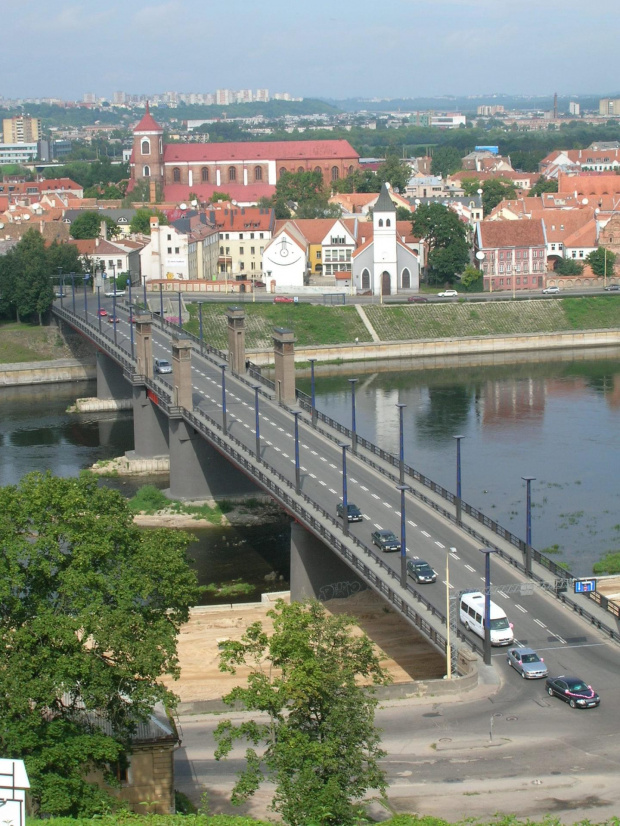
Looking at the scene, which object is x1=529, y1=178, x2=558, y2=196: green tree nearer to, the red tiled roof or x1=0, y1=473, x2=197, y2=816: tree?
the red tiled roof

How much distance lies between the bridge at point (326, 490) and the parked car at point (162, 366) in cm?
57

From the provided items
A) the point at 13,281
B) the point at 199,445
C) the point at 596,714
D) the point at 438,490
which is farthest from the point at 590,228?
the point at 596,714

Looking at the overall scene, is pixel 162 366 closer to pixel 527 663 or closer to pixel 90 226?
pixel 527 663

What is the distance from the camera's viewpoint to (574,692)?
2725 centimetres


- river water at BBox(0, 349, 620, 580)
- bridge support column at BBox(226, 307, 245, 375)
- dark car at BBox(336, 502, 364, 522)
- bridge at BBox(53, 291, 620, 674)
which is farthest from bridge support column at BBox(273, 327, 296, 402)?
dark car at BBox(336, 502, 364, 522)

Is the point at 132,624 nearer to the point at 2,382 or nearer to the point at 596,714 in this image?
the point at 596,714

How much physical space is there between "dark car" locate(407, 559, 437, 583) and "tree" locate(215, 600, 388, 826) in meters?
10.8

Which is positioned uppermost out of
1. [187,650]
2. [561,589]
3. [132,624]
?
[132,624]

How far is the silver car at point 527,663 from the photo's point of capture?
2866cm

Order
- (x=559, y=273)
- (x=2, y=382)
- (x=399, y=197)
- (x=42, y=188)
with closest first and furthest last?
(x=2, y=382), (x=559, y=273), (x=399, y=197), (x=42, y=188)

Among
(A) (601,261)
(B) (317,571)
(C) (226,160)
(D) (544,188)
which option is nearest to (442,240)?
(A) (601,261)

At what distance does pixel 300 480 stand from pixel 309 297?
5345cm

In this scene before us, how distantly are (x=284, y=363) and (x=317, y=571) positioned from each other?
14.8 metres

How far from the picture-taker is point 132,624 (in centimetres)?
2334
